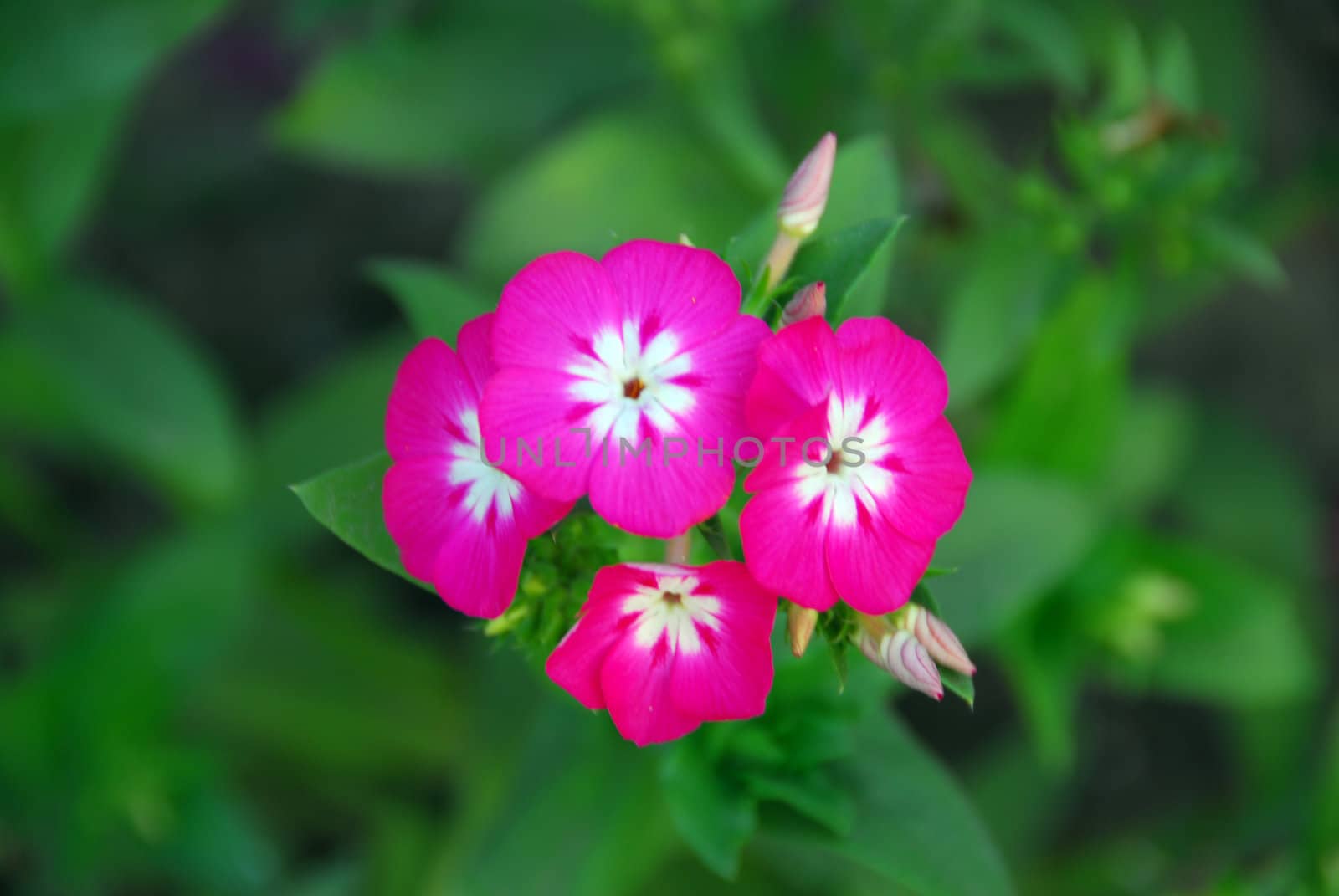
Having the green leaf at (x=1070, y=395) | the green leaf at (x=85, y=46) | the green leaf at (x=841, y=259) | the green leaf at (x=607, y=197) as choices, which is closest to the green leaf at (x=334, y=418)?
the green leaf at (x=607, y=197)

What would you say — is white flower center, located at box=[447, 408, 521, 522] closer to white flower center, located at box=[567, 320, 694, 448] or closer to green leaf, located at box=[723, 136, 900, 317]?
white flower center, located at box=[567, 320, 694, 448]

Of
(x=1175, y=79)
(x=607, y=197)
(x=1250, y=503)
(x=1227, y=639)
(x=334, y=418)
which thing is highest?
(x=1175, y=79)

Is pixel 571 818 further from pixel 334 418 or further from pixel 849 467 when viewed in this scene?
pixel 334 418

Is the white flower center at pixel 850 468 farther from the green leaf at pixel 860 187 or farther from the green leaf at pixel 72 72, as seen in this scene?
the green leaf at pixel 72 72

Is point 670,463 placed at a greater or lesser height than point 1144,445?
lesser

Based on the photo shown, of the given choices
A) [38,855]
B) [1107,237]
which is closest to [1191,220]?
[1107,237]

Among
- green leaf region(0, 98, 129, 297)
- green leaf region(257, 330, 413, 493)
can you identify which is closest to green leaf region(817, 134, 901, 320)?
Result: green leaf region(257, 330, 413, 493)

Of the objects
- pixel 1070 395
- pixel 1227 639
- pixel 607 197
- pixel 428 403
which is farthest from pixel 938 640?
pixel 1227 639
